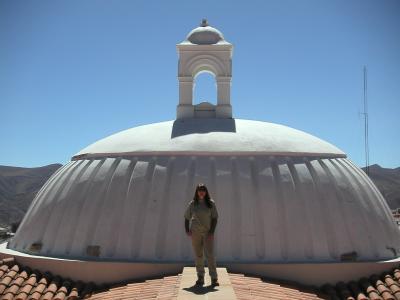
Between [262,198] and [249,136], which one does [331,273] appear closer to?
[262,198]

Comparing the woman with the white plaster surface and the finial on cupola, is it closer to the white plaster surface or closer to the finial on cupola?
the white plaster surface

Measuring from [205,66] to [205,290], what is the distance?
1095 cm

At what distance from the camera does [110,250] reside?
46.2ft

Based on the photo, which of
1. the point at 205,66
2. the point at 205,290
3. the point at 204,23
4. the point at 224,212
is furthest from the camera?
the point at 204,23

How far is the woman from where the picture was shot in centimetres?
970

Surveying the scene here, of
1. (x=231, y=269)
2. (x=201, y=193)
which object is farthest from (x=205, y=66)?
(x=201, y=193)

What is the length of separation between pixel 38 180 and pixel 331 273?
154 feet

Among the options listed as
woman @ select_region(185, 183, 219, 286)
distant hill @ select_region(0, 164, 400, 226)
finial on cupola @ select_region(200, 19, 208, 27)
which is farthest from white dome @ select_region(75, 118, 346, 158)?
distant hill @ select_region(0, 164, 400, 226)

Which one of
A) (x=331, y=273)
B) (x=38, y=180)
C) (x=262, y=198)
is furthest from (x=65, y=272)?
(x=38, y=180)

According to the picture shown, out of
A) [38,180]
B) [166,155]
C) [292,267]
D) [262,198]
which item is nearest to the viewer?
[292,267]

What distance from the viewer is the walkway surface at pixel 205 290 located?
348 inches

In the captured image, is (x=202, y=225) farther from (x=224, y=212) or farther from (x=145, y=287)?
(x=224, y=212)

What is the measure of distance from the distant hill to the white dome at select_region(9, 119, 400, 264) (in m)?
29.3

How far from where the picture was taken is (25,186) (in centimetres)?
5422
